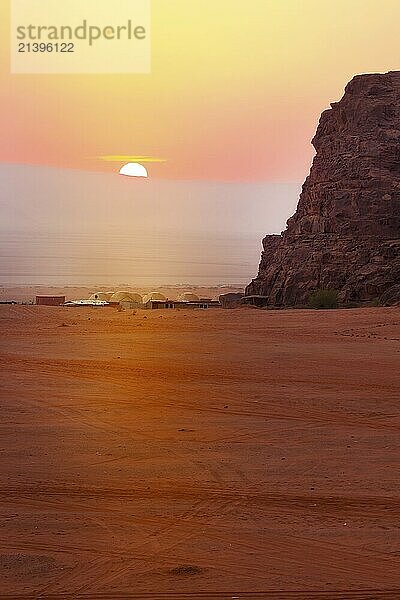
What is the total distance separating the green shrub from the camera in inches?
1427

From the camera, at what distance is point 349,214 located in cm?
4175

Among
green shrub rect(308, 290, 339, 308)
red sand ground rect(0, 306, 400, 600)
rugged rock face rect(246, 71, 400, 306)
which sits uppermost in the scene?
rugged rock face rect(246, 71, 400, 306)

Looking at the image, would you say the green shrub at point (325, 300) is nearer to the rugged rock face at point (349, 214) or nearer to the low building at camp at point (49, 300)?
the rugged rock face at point (349, 214)

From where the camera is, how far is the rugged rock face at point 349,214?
39.2 meters

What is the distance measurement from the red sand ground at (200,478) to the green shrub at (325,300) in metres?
22.1

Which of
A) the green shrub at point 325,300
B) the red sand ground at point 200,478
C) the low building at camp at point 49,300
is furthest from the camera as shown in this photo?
the low building at camp at point 49,300

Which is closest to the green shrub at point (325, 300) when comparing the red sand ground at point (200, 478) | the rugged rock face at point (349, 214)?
the rugged rock face at point (349, 214)

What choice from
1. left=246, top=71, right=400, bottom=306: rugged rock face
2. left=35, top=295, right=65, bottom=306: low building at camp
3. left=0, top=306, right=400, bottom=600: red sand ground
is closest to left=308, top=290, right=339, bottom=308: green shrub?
left=246, top=71, right=400, bottom=306: rugged rock face

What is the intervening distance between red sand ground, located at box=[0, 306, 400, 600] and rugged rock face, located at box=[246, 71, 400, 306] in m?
24.9

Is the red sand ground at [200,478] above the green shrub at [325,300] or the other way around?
the other way around

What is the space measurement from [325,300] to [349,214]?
24.1 feet

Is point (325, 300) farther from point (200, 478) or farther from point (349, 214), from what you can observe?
point (200, 478)

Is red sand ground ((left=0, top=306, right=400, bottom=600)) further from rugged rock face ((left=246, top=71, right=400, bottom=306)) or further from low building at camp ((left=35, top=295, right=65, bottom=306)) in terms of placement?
low building at camp ((left=35, top=295, right=65, bottom=306))

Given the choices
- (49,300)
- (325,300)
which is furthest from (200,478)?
(49,300)
